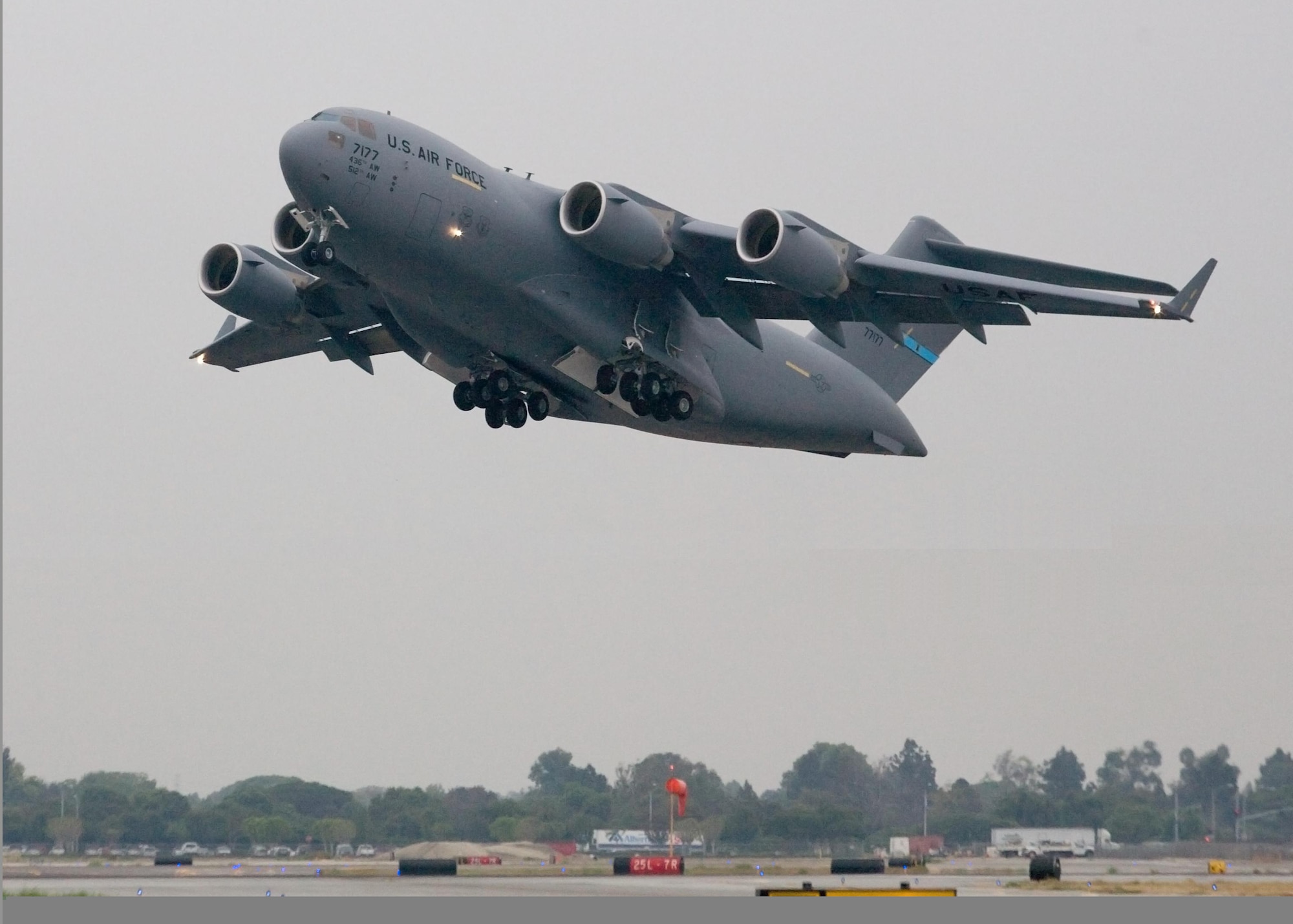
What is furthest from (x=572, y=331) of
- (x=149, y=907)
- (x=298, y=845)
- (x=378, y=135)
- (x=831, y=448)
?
(x=298, y=845)

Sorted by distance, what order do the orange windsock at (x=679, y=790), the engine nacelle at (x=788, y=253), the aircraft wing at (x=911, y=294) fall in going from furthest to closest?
the orange windsock at (x=679, y=790), the aircraft wing at (x=911, y=294), the engine nacelle at (x=788, y=253)

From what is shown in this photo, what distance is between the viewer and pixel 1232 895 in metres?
18.1

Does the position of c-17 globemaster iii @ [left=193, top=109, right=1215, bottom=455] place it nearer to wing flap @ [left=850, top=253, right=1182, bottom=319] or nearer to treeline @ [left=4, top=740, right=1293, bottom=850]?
wing flap @ [left=850, top=253, right=1182, bottom=319]

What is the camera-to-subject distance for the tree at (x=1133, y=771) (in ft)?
78.3

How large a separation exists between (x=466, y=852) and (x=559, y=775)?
2.85m

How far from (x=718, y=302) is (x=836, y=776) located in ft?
32.9

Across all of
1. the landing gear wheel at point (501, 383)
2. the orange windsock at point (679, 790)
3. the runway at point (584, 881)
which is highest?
the landing gear wheel at point (501, 383)

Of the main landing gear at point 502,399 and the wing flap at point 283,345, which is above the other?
the wing flap at point 283,345

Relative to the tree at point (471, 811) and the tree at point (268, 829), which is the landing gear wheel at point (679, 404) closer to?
the tree at point (471, 811)

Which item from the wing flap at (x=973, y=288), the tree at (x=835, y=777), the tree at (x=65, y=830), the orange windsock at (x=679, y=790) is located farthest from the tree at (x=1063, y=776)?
the tree at (x=65, y=830)

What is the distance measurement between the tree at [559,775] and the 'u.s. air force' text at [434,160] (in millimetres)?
11131

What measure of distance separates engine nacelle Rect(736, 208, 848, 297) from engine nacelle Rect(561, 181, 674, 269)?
0.97m

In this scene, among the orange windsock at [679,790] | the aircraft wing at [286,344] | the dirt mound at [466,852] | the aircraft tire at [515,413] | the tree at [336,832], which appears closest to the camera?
the aircraft tire at [515,413]

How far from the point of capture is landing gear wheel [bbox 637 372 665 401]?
1884 centimetres
